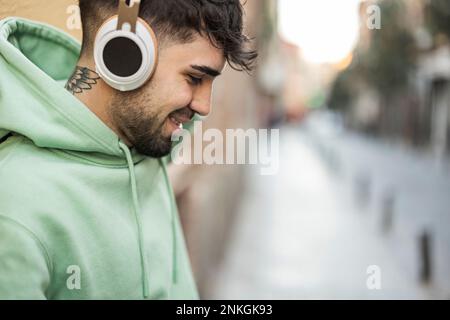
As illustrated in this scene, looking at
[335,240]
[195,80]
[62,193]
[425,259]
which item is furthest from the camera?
[335,240]

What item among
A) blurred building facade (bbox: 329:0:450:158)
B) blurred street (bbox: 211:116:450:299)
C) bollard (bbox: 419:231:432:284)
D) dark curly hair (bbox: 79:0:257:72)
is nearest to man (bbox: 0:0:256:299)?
dark curly hair (bbox: 79:0:257:72)

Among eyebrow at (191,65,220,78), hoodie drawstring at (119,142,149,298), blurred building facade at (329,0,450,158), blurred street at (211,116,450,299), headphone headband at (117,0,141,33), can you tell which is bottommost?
blurred street at (211,116,450,299)

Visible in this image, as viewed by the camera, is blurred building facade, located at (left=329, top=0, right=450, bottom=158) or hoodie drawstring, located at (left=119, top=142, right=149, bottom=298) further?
blurred building facade, located at (left=329, top=0, right=450, bottom=158)

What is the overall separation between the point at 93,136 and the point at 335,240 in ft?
21.4

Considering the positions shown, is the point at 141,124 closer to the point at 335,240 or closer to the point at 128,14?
the point at 128,14

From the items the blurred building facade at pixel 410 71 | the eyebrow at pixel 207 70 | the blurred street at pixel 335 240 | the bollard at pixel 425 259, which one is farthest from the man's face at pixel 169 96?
the blurred building facade at pixel 410 71

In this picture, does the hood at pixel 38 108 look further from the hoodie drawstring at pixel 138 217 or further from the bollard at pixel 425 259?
the bollard at pixel 425 259

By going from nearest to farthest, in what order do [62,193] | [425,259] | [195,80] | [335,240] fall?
1. [62,193]
2. [195,80]
3. [425,259]
4. [335,240]

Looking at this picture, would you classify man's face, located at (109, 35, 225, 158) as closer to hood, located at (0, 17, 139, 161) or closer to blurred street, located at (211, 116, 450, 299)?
hood, located at (0, 17, 139, 161)

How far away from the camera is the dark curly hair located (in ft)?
3.78

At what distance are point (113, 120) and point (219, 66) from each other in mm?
252

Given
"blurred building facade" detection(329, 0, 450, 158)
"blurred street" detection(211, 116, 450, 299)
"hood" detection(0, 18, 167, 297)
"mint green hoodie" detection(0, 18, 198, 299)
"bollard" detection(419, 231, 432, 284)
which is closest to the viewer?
"mint green hoodie" detection(0, 18, 198, 299)

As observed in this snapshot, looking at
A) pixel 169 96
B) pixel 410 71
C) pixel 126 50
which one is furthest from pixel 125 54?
pixel 410 71

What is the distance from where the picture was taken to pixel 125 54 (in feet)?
3.74
